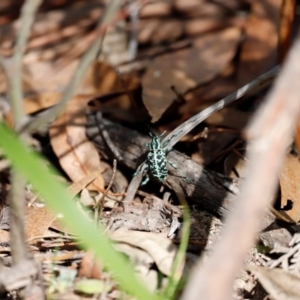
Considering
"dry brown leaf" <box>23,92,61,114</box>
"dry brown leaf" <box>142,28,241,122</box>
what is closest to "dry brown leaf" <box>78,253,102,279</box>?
"dry brown leaf" <box>142,28,241,122</box>

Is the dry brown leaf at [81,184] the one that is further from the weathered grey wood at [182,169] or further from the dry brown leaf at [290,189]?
the dry brown leaf at [290,189]

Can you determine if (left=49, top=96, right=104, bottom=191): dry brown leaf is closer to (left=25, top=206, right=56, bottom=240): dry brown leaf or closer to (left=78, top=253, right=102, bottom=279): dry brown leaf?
(left=25, top=206, right=56, bottom=240): dry brown leaf

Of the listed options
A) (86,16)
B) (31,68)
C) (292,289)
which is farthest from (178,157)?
(86,16)

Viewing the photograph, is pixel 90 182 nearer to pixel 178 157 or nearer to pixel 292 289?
pixel 178 157

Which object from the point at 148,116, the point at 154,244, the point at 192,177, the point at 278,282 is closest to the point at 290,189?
the point at 192,177

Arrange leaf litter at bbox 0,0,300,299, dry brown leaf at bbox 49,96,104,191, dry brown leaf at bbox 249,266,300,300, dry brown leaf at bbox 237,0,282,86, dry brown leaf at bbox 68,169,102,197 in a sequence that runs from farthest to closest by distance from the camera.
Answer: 1. dry brown leaf at bbox 237,0,282,86
2. dry brown leaf at bbox 49,96,104,191
3. dry brown leaf at bbox 68,169,102,197
4. leaf litter at bbox 0,0,300,299
5. dry brown leaf at bbox 249,266,300,300

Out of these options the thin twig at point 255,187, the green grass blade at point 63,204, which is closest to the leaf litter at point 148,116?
the green grass blade at point 63,204
